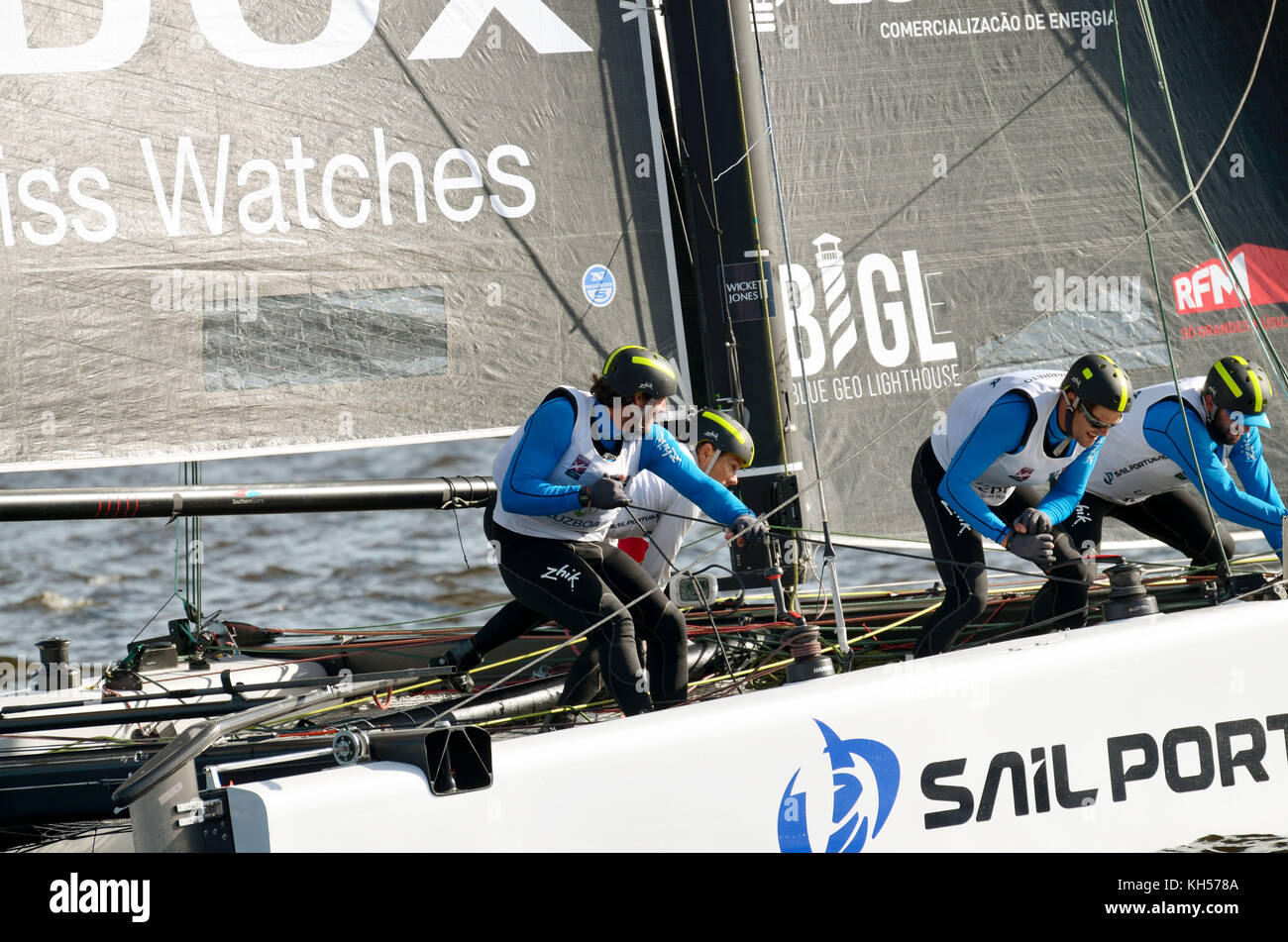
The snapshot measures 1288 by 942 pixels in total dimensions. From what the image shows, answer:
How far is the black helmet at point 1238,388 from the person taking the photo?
3.76 m

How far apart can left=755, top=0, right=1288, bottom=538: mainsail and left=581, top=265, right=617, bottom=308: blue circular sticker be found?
1.82ft

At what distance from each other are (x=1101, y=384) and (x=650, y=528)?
117 cm

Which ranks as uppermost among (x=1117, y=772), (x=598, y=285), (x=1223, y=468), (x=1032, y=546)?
(x=598, y=285)

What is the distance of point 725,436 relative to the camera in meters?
3.94

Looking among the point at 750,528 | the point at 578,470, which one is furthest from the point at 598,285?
the point at 750,528

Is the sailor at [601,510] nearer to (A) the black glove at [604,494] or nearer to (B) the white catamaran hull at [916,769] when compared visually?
(A) the black glove at [604,494]

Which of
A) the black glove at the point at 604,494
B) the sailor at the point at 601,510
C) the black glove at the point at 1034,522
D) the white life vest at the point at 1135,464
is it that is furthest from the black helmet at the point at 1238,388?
the black glove at the point at 604,494

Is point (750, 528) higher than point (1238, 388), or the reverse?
point (1238, 388)
